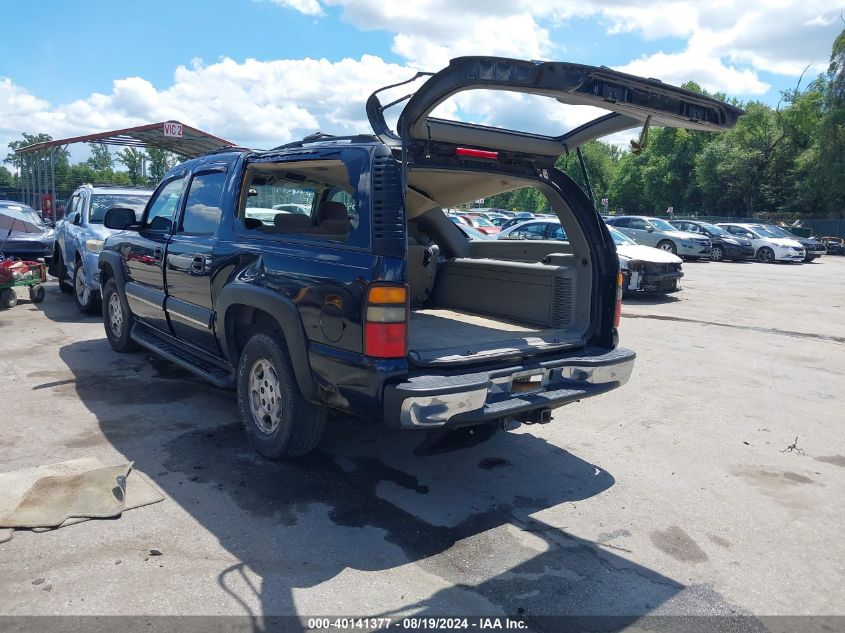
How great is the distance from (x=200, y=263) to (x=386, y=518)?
97.9 inches

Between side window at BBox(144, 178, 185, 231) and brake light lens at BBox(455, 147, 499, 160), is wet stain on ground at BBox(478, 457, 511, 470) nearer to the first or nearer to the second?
brake light lens at BBox(455, 147, 499, 160)

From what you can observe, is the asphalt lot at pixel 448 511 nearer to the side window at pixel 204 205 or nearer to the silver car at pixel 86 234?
the side window at pixel 204 205

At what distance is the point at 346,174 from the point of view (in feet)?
13.5

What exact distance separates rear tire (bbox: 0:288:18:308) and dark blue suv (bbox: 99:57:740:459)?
524cm

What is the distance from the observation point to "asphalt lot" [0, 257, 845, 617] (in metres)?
3.23

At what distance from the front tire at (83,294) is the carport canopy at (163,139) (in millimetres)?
7199

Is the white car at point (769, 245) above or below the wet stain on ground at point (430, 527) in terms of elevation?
above

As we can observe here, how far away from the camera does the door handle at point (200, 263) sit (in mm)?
5152

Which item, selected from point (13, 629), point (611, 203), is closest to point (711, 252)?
point (13, 629)

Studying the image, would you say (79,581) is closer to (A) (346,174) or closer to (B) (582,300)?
(A) (346,174)

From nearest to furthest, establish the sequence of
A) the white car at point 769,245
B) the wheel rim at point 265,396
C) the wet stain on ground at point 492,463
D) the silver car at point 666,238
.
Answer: the wheel rim at point 265,396 < the wet stain on ground at point 492,463 < the silver car at point 666,238 < the white car at point 769,245

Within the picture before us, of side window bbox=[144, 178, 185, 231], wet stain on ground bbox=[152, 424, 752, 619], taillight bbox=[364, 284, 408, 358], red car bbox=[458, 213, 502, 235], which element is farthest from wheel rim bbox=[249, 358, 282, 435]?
red car bbox=[458, 213, 502, 235]

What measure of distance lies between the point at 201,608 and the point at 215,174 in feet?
11.2

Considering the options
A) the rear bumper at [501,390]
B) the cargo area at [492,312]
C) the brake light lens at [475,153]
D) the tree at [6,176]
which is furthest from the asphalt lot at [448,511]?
the tree at [6,176]
